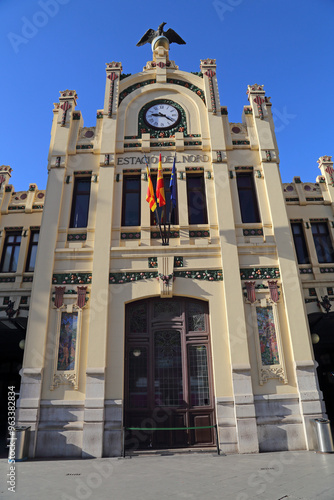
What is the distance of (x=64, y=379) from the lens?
11.3 m

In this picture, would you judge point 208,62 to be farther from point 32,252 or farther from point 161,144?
point 32,252

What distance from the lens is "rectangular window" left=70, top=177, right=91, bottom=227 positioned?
554 inches

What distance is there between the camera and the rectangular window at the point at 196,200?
14.0 m

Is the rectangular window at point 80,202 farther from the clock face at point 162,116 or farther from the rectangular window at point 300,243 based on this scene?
the rectangular window at point 300,243

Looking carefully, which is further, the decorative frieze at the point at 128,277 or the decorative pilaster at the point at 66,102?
the decorative pilaster at the point at 66,102

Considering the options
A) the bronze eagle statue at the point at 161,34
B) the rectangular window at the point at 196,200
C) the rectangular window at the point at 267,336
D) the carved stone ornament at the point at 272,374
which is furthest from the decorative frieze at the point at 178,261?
the bronze eagle statue at the point at 161,34

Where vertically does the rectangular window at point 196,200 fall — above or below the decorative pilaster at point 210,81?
below

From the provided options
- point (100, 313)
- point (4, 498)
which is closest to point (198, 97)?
point (100, 313)

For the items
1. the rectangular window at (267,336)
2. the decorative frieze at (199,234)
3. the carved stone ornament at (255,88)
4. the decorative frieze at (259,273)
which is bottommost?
the rectangular window at (267,336)

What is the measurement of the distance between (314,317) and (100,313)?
28.0ft

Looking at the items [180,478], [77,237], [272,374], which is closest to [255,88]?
[77,237]

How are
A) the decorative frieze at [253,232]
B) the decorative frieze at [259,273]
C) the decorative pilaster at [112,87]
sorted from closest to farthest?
the decorative frieze at [259,273], the decorative frieze at [253,232], the decorative pilaster at [112,87]

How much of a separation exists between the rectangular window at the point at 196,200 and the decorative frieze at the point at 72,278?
4529mm

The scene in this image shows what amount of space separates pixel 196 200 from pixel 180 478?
985 centimetres
